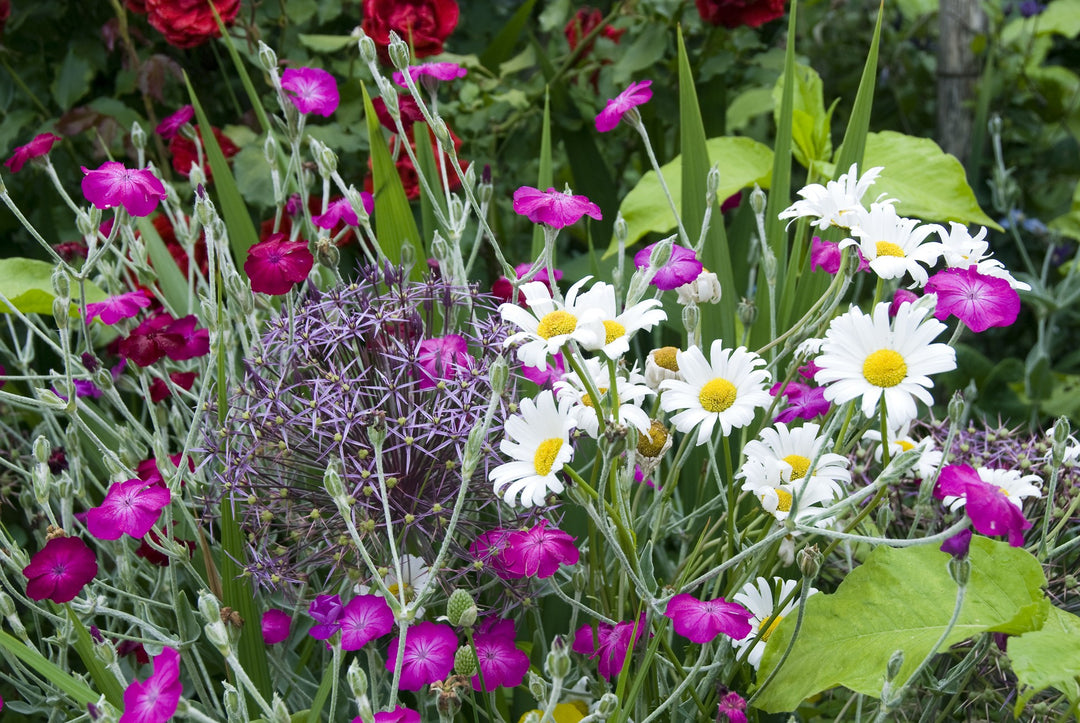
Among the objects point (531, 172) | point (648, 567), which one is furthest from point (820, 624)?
point (531, 172)

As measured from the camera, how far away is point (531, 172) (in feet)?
6.15

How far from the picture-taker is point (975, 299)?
0.78 metres

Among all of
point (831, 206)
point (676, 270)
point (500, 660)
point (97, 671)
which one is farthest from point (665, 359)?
point (97, 671)

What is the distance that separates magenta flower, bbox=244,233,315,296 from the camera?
92 centimetres

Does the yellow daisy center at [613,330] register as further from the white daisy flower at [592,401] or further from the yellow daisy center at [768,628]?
the yellow daisy center at [768,628]

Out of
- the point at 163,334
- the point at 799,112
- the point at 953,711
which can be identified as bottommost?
the point at 953,711

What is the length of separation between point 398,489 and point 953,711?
1.91ft

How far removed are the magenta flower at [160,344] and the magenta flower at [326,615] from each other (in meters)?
0.31

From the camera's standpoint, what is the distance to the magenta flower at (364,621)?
825 mm

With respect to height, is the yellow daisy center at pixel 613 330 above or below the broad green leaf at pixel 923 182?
above

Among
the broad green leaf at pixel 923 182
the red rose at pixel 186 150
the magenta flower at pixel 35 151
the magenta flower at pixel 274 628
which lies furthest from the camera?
the red rose at pixel 186 150

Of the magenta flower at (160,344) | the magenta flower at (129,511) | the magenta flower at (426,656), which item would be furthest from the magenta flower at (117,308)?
the magenta flower at (426,656)

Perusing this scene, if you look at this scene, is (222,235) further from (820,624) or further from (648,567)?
(820,624)

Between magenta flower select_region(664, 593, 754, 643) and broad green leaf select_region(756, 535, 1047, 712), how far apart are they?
0.07 metres
